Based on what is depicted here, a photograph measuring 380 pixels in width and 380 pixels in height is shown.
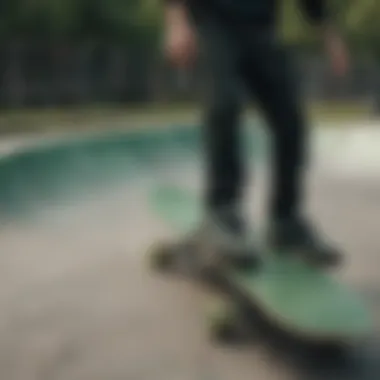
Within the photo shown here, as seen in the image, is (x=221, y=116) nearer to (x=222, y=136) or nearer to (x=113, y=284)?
(x=222, y=136)

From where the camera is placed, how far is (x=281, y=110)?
253cm

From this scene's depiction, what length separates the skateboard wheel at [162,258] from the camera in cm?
310

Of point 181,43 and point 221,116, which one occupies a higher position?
point 181,43

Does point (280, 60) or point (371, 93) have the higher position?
point (280, 60)

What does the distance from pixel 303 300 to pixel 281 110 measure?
2.10ft

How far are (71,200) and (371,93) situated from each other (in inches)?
669

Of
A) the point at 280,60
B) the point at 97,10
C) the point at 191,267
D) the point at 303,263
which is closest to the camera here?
the point at 303,263

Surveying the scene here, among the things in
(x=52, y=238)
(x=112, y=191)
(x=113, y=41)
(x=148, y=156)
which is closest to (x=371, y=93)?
(x=113, y=41)

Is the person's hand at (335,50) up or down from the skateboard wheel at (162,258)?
up

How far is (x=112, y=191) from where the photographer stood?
5367mm

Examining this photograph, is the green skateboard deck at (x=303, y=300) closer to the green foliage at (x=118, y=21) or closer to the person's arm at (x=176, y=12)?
the person's arm at (x=176, y=12)

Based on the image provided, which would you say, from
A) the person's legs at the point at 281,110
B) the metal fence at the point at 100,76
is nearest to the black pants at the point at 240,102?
the person's legs at the point at 281,110

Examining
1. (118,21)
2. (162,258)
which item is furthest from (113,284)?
(118,21)

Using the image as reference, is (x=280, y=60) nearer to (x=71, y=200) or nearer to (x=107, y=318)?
(x=107, y=318)
